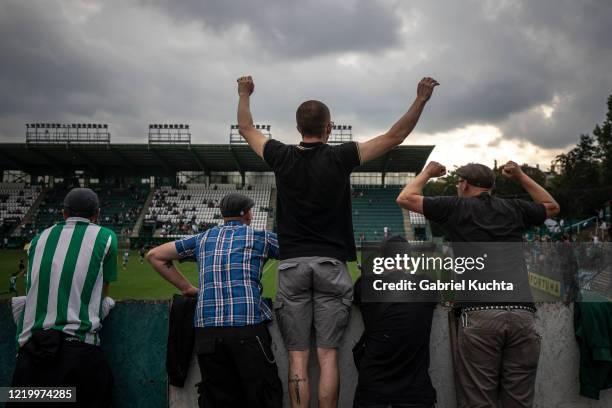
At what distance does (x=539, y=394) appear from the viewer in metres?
3.51

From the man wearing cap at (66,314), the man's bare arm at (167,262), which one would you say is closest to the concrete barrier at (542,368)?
the man's bare arm at (167,262)

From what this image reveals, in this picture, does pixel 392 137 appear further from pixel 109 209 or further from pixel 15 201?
pixel 15 201

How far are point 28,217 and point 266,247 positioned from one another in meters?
51.7

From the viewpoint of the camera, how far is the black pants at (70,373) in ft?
9.30

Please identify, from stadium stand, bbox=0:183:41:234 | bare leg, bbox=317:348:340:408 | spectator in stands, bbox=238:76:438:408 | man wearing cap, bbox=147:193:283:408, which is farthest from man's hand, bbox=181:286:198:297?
Answer: stadium stand, bbox=0:183:41:234

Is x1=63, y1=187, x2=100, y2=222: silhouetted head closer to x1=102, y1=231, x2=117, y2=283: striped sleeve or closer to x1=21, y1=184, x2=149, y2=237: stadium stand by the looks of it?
x1=102, y1=231, x2=117, y2=283: striped sleeve

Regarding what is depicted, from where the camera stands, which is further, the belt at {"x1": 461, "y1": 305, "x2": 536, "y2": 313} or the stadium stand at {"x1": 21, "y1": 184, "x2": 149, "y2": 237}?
the stadium stand at {"x1": 21, "y1": 184, "x2": 149, "y2": 237}

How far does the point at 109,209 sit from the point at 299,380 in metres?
49.5

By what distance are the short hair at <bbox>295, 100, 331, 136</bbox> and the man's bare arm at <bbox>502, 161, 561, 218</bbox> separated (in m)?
1.59

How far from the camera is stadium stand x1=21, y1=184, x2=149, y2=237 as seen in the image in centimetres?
4450

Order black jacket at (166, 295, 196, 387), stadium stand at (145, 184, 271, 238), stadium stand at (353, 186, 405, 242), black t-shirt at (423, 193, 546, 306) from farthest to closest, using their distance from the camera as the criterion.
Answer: stadium stand at (353, 186, 405, 242), stadium stand at (145, 184, 271, 238), black jacket at (166, 295, 196, 387), black t-shirt at (423, 193, 546, 306)

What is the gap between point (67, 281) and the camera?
9.64 feet

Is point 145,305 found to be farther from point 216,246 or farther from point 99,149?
point 99,149

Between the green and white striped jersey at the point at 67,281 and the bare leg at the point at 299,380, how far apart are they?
4.68ft
